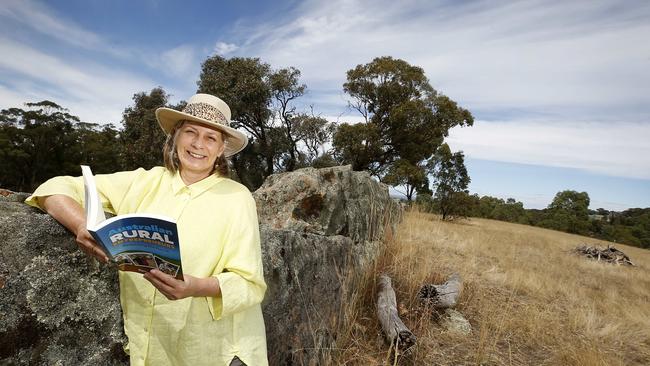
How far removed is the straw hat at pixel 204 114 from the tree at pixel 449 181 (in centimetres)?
2532

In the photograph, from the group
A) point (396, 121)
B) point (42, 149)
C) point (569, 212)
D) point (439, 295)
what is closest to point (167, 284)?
point (439, 295)

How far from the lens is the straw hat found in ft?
5.69

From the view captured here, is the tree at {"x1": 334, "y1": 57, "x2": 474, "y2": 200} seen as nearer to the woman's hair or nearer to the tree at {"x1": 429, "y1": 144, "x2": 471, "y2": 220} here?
the tree at {"x1": 429, "y1": 144, "x2": 471, "y2": 220}

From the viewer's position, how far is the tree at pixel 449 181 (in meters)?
25.6

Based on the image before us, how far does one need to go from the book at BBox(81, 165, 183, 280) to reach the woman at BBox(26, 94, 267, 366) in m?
0.25

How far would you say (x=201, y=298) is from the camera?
57.6 inches

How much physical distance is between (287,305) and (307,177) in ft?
7.77

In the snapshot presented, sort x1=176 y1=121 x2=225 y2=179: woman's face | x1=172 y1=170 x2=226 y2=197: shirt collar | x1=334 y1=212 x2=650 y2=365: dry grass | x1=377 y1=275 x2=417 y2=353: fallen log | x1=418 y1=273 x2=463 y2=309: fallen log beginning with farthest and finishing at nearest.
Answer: x1=418 y1=273 x2=463 y2=309: fallen log → x1=334 y1=212 x2=650 y2=365: dry grass → x1=377 y1=275 x2=417 y2=353: fallen log → x1=176 y1=121 x2=225 y2=179: woman's face → x1=172 y1=170 x2=226 y2=197: shirt collar

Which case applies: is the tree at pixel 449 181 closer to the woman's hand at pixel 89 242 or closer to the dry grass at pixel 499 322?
the dry grass at pixel 499 322

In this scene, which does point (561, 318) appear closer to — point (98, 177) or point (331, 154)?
point (98, 177)

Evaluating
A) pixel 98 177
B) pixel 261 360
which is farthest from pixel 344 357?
pixel 98 177

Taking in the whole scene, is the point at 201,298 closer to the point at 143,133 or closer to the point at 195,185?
the point at 195,185

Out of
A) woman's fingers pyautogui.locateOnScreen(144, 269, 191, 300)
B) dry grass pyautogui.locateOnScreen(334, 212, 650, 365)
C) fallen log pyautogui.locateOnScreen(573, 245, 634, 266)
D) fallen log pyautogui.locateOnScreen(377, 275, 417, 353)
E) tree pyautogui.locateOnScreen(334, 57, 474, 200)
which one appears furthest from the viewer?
tree pyautogui.locateOnScreen(334, 57, 474, 200)

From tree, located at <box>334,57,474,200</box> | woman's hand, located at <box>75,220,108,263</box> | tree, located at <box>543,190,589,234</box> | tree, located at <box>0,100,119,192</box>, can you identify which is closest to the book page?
woman's hand, located at <box>75,220,108,263</box>
